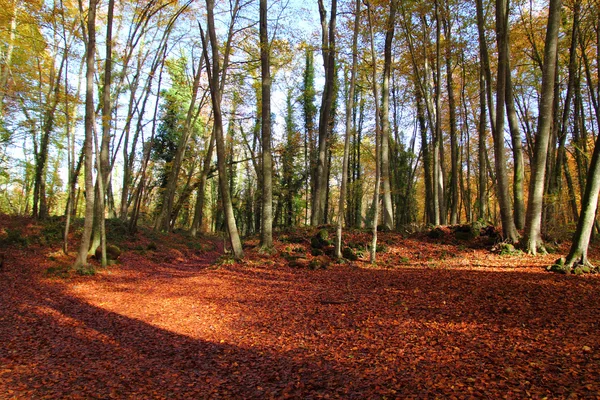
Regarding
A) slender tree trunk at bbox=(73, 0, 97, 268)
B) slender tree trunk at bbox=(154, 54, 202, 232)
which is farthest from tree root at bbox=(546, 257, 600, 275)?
slender tree trunk at bbox=(154, 54, 202, 232)

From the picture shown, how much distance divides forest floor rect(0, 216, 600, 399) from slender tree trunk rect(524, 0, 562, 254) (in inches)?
30.7

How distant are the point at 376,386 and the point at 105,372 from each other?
309cm

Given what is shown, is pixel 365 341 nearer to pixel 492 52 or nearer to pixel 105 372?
pixel 105 372

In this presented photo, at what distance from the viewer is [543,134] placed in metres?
8.02

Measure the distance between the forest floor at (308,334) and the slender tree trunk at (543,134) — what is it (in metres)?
0.78

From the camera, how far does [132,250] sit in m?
13.2

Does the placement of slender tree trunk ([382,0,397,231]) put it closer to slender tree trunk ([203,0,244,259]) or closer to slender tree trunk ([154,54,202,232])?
slender tree trunk ([203,0,244,259])

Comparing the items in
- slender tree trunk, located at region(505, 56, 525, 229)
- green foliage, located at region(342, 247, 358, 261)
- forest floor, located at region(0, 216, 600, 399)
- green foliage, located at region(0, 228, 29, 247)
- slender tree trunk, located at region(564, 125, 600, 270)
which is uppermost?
slender tree trunk, located at region(505, 56, 525, 229)

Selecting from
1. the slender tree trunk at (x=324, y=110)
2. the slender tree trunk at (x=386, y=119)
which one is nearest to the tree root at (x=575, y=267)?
the slender tree trunk at (x=386, y=119)

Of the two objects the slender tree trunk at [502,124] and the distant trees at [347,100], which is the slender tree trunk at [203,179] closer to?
the distant trees at [347,100]

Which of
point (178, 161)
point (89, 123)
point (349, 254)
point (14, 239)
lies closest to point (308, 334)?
point (349, 254)

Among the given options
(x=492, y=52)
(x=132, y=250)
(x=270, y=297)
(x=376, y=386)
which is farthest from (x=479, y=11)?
(x=132, y=250)

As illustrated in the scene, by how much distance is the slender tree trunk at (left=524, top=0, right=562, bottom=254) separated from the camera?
24.9 feet

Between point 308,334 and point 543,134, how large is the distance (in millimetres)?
7801
